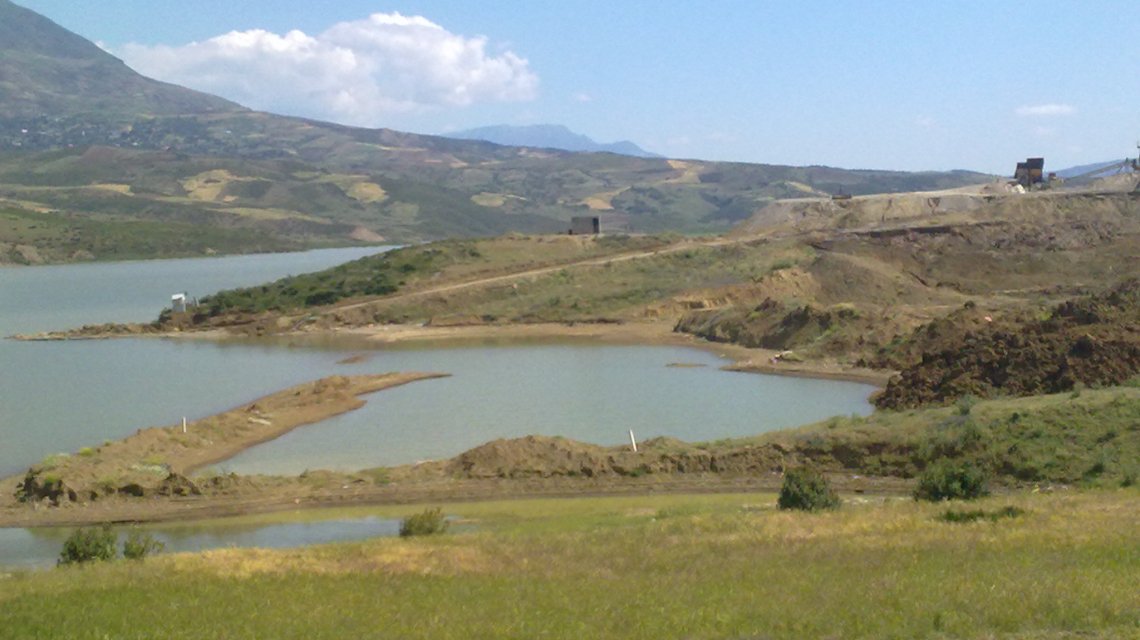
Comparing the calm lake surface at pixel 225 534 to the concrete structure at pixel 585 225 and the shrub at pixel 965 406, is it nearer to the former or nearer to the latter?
the shrub at pixel 965 406

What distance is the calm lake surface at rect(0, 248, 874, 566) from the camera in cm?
3575

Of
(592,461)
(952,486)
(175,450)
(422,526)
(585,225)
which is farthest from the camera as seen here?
(585,225)

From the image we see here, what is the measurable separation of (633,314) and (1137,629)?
6338 centimetres

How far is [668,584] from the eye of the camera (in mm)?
14531

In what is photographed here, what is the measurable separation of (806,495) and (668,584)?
26.1 feet

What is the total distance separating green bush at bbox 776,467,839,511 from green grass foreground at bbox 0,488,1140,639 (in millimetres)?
1189

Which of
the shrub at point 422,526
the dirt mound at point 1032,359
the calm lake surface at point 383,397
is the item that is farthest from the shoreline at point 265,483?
the dirt mound at point 1032,359

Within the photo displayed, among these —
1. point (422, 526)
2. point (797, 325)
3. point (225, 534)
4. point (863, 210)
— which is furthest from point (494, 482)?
point (863, 210)

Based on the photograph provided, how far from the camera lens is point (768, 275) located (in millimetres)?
76375

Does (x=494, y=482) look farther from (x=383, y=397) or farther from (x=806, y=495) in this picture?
(x=383, y=397)

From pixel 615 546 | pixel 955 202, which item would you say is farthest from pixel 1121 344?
pixel 955 202

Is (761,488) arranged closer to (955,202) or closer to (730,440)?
(730,440)

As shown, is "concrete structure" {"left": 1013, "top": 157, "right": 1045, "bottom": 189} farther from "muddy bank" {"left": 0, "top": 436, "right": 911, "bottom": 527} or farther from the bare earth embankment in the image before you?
"muddy bank" {"left": 0, "top": 436, "right": 911, "bottom": 527}

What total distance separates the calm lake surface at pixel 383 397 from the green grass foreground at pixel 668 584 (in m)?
8.05
